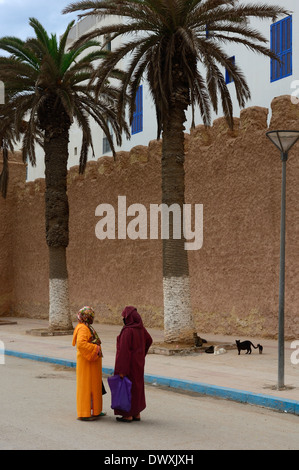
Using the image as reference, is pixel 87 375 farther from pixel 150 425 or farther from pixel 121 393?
pixel 150 425

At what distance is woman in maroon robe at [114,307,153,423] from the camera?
22.9 feet

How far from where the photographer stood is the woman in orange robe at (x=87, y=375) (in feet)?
23.1

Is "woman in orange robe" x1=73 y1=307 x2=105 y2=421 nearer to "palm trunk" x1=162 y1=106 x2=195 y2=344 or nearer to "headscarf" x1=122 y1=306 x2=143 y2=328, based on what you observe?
"headscarf" x1=122 y1=306 x2=143 y2=328

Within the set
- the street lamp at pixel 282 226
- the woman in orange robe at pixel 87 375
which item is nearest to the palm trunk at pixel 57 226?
the street lamp at pixel 282 226

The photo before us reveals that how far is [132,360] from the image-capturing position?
705 cm

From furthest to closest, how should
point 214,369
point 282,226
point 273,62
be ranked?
point 273,62, point 214,369, point 282,226

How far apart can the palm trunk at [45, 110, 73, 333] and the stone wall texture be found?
273 cm

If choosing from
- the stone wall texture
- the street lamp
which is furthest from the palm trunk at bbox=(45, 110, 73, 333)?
the street lamp

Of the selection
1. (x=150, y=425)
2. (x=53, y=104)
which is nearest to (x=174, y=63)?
(x=53, y=104)

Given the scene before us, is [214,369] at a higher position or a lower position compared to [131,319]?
lower

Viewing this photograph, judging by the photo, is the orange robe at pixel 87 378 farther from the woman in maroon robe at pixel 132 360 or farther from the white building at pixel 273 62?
the white building at pixel 273 62

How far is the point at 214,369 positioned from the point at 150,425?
4.21 meters

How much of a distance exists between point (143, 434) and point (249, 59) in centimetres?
2136

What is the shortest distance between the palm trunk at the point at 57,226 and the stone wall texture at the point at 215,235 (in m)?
2.73
